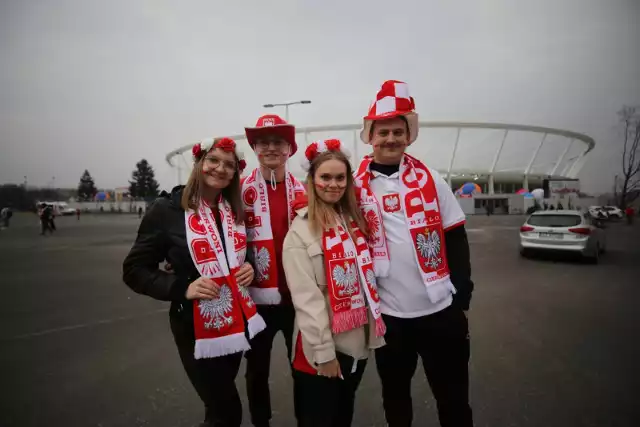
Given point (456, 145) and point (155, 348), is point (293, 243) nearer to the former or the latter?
point (155, 348)

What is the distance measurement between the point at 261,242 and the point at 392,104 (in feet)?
3.68

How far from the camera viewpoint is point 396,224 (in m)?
1.75

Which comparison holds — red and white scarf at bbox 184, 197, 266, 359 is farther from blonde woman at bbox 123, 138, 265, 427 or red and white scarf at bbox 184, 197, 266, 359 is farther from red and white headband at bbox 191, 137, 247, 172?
red and white headband at bbox 191, 137, 247, 172

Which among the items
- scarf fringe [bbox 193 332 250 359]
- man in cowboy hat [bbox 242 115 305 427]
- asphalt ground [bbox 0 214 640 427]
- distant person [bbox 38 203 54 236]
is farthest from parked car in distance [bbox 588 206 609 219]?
distant person [bbox 38 203 54 236]

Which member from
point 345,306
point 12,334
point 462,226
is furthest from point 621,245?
point 12,334

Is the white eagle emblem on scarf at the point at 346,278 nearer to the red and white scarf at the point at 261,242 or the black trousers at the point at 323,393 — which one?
the black trousers at the point at 323,393

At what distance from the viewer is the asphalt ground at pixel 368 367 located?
2256mm

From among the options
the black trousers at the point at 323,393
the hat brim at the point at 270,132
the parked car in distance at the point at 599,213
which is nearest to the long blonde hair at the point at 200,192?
the hat brim at the point at 270,132

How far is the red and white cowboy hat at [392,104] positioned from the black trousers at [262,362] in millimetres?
1296

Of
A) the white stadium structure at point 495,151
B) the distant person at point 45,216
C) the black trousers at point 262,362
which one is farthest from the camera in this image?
the white stadium structure at point 495,151

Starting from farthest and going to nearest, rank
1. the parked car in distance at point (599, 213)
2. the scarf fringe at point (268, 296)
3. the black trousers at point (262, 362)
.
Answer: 1. the parked car in distance at point (599, 213)
2. the black trousers at point (262, 362)
3. the scarf fringe at point (268, 296)

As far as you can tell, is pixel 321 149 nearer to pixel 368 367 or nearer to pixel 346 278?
pixel 346 278

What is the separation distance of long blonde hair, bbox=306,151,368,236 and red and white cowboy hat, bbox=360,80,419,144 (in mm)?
315

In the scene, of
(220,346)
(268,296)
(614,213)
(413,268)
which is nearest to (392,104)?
(413,268)
